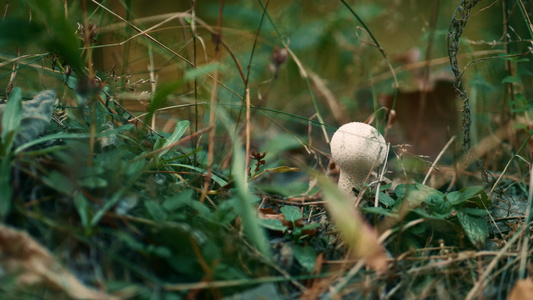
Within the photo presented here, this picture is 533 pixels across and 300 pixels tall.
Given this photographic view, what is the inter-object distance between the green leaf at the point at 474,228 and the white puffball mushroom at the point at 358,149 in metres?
0.24

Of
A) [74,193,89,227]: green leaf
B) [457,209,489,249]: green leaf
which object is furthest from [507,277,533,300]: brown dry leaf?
[74,193,89,227]: green leaf

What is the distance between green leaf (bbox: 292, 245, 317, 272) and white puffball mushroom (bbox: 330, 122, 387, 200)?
0.94 feet

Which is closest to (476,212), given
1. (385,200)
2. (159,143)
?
(385,200)

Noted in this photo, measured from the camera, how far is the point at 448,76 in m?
2.01

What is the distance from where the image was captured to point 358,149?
3.50 feet

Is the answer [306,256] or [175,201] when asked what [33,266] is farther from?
[306,256]

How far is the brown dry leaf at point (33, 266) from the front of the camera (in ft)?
2.06

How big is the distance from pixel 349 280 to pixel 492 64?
1.25m

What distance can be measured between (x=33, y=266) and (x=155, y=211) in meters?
0.22

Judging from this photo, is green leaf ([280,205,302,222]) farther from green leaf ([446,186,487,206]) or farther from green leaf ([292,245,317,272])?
green leaf ([446,186,487,206])

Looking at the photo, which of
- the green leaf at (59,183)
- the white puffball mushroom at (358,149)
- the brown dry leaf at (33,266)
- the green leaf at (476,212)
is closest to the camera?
the brown dry leaf at (33,266)

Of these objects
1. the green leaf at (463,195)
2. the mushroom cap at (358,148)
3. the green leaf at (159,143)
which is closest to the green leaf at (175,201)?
the green leaf at (159,143)

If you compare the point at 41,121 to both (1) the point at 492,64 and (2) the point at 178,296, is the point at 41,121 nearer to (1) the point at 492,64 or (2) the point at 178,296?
(2) the point at 178,296

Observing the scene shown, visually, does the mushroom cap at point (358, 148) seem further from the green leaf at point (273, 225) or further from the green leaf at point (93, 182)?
the green leaf at point (93, 182)
